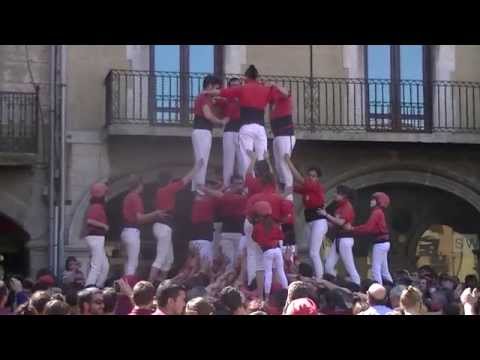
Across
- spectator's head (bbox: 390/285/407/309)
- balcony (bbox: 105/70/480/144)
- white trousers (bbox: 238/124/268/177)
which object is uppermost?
balcony (bbox: 105/70/480/144)

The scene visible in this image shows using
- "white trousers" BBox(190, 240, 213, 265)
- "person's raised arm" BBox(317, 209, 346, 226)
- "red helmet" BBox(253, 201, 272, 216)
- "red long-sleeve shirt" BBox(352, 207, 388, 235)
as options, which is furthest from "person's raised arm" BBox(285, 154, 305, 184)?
"red helmet" BBox(253, 201, 272, 216)

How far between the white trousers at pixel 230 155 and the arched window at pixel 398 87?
6.00m

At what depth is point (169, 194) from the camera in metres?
10.4

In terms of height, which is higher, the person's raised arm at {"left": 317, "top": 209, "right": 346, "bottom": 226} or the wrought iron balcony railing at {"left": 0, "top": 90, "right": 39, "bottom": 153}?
the wrought iron balcony railing at {"left": 0, "top": 90, "right": 39, "bottom": 153}

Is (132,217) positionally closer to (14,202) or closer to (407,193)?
(14,202)

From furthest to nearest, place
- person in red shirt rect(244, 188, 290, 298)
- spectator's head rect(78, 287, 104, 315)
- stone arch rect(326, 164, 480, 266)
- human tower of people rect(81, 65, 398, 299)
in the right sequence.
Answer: stone arch rect(326, 164, 480, 266), human tower of people rect(81, 65, 398, 299), person in red shirt rect(244, 188, 290, 298), spectator's head rect(78, 287, 104, 315)

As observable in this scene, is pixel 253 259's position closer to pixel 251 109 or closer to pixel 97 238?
pixel 251 109

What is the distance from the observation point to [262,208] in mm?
8672

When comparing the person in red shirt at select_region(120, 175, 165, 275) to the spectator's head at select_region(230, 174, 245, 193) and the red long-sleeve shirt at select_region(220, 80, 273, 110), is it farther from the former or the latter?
the red long-sleeve shirt at select_region(220, 80, 273, 110)

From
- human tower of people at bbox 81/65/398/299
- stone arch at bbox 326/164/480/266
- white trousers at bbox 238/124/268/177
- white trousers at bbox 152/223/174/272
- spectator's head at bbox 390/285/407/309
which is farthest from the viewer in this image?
stone arch at bbox 326/164/480/266

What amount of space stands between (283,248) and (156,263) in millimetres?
1662

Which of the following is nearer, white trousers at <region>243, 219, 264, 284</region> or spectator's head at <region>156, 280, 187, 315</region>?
spectator's head at <region>156, 280, 187, 315</region>

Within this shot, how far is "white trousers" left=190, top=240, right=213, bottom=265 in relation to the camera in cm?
1005
